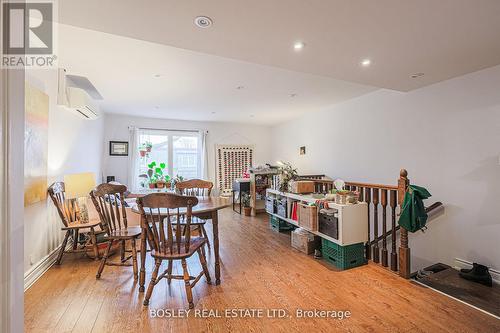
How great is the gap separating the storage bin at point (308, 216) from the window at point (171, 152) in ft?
13.4

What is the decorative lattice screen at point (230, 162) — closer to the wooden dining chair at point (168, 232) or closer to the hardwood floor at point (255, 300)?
the hardwood floor at point (255, 300)

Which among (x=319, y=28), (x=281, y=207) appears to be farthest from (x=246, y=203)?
(x=319, y=28)

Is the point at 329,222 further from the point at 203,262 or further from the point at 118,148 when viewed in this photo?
the point at 118,148

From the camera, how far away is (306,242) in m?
3.16

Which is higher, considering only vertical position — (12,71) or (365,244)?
(12,71)

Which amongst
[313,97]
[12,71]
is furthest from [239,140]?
[12,71]

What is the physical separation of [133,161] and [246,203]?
121 inches

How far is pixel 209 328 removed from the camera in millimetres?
1725

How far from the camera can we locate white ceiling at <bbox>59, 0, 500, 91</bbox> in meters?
1.55

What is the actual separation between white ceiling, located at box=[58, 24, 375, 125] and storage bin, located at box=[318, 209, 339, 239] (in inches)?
77.5

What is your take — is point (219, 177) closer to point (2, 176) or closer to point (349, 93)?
point (349, 93)

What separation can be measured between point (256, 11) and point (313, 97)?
122 inches

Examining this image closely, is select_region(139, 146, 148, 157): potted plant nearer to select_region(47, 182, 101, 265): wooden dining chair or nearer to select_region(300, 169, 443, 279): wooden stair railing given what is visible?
select_region(47, 182, 101, 265): wooden dining chair

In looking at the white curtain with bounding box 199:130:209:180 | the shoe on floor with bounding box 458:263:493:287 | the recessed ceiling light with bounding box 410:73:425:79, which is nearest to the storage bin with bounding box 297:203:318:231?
the shoe on floor with bounding box 458:263:493:287
